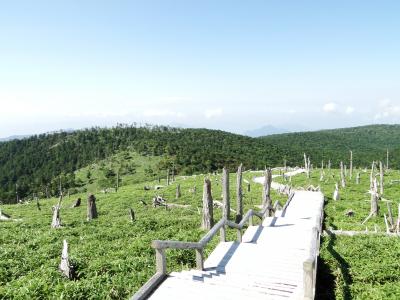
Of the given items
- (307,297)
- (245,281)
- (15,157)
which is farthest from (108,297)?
(15,157)

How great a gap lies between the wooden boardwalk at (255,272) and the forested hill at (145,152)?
335 ft

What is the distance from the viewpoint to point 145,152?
143m

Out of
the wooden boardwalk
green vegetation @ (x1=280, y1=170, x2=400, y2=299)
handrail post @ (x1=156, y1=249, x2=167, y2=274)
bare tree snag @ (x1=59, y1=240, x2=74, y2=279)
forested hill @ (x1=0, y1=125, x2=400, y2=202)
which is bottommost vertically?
forested hill @ (x1=0, y1=125, x2=400, y2=202)

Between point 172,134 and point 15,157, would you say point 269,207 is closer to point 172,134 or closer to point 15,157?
point 172,134

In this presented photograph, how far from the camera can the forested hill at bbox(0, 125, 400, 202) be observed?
411 feet

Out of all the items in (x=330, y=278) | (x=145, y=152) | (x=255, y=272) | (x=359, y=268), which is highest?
(x=255, y=272)

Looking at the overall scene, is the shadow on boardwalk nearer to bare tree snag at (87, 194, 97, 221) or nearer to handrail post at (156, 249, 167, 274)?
handrail post at (156, 249, 167, 274)

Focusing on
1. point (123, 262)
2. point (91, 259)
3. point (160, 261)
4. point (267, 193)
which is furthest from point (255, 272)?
point (267, 193)

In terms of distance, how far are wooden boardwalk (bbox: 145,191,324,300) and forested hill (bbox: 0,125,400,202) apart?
335 ft

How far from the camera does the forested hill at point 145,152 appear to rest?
125250 mm

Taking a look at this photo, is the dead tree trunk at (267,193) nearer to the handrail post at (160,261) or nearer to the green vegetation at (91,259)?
the green vegetation at (91,259)

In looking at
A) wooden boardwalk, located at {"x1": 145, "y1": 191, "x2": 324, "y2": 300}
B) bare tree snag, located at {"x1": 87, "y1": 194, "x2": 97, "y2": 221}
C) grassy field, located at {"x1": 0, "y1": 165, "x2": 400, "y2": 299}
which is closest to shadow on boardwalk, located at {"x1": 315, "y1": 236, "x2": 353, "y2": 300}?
grassy field, located at {"x1": 0, "y1": 165, "x2": 400, "y2": 299}

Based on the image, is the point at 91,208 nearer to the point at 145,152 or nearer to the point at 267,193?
the point at 267,193

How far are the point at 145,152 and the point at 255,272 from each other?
435 feet
